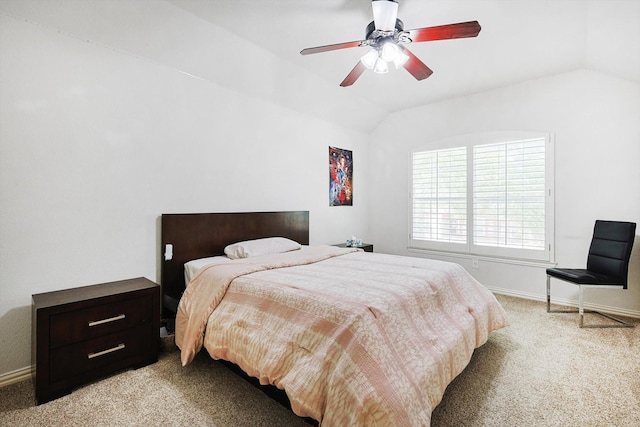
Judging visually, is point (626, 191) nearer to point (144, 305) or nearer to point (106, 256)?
point (144, 305)

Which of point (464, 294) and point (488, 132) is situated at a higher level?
point (488, 132)

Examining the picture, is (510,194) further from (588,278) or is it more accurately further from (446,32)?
(446,32)

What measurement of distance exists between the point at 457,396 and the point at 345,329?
98 centimetres

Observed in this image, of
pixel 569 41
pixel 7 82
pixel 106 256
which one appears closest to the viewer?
pixel 7 82

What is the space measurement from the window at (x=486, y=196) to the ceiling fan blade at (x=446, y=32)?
240 cm

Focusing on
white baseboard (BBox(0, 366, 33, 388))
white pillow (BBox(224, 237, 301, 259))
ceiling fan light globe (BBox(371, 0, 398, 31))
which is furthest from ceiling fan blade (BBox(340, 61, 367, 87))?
white baseboard (BBox(0, 366, 33, 388))

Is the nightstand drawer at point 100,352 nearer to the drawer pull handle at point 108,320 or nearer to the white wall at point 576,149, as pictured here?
the drawer pull handle at point 108,320

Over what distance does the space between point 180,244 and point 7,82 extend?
1.60 m

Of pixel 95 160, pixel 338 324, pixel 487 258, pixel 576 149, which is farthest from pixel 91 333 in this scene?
pixel 576 149

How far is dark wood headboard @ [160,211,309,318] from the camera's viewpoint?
109 inches

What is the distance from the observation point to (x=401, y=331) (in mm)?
1646

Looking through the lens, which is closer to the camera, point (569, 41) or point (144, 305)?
point (144, 305)

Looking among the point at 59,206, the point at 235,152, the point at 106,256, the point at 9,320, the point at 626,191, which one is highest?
the point at 235,152

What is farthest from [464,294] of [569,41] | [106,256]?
[106,256]
